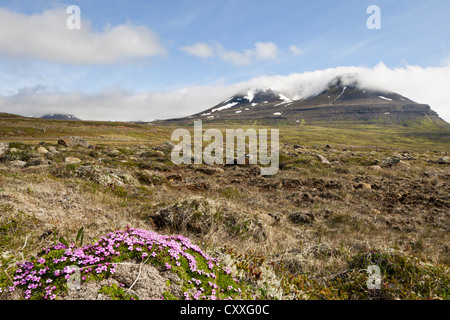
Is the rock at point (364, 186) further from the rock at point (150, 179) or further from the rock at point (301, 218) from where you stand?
the rock at point (150, 179)

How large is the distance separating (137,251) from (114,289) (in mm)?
834

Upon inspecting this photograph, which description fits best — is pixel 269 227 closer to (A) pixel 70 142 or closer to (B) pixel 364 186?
(B) pixel 364 186

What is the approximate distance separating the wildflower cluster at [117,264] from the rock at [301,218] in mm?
7357

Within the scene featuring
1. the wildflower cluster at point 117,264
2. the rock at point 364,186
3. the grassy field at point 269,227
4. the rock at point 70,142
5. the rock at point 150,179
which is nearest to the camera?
the wildflower cluster at point 117,264

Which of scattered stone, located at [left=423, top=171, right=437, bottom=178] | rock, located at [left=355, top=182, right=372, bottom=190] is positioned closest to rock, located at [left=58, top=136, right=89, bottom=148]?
rock, located at [left=355, top=182, right=372, bottom=190]

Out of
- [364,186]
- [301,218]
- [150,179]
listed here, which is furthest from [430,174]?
[150,179]

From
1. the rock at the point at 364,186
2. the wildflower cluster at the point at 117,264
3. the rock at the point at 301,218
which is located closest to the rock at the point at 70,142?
the rock at the point at 301,218

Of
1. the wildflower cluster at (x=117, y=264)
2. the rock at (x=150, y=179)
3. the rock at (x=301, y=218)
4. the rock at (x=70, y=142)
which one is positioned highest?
the rock at (x=70, y=142)

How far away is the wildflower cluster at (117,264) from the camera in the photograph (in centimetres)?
279

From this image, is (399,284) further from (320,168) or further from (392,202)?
(320,168)

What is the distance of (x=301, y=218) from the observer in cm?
1065

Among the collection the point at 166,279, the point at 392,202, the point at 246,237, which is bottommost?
the point at 392,202

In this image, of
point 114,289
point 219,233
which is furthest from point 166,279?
point 219,233
